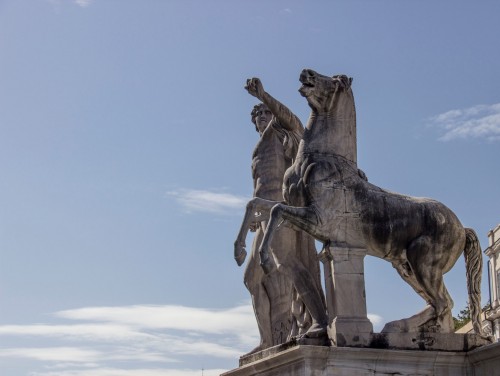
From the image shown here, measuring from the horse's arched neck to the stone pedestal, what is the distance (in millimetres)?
1420

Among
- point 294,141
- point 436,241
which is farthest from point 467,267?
point 294,141

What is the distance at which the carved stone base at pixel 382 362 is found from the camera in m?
12.2

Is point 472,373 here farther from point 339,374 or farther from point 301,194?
point 301,194

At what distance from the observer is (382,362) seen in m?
12.3

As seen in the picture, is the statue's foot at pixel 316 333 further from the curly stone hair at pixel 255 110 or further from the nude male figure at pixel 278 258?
the curly stone hair at pixel 255 110

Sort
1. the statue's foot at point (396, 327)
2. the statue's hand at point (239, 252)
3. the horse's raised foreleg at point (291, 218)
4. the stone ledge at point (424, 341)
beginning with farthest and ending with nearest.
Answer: the statue's hand at point (239, 252), the horse's raised foreleg at point (291, 218), the statue's foot at point (396, 327), the stone ledge at point (424, 341)

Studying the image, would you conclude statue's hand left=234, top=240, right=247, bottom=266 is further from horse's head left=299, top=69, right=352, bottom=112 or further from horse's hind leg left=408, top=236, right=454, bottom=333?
horse's hind leg left=408, top=236, right=454, bottom=333

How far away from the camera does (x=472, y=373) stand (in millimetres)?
12586

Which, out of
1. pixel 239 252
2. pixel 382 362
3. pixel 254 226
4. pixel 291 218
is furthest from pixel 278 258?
pixel 382 362

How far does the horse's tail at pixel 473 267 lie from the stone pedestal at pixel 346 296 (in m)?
1.57

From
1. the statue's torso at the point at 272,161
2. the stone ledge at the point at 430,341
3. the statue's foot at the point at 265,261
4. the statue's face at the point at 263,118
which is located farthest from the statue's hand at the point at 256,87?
the stone ledge at the point at 430,341

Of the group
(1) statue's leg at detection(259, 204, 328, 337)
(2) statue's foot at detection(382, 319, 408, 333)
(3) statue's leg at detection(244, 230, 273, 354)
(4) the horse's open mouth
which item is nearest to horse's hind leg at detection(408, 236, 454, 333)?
(2) statue's foot at detection(382, 319, 408, 333)

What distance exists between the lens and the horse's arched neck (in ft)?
44.2

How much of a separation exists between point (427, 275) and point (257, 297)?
126 inches
